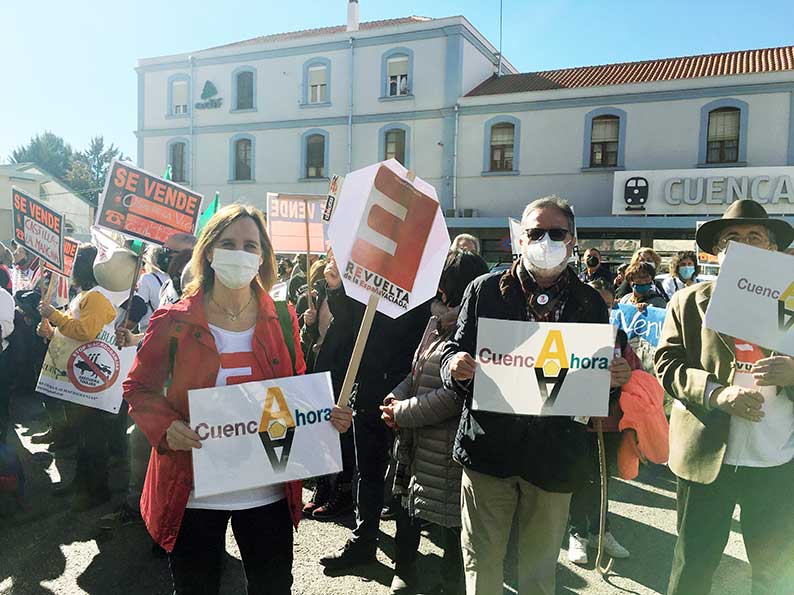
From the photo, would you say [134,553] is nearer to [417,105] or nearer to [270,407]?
[270,407]

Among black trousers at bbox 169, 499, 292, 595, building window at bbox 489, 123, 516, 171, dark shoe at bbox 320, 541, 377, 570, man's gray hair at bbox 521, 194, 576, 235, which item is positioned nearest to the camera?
black trousers at bbox 169, 499, 292, 595

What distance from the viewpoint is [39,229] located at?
206 inches

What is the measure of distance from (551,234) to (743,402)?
0.97 m

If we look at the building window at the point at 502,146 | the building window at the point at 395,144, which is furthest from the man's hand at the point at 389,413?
the building window at the point at 395,144

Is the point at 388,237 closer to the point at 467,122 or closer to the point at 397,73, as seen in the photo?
the point at 467,122

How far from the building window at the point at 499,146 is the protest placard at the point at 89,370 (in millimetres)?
18701

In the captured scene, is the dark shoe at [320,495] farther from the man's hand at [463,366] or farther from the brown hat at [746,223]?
the brown hat at [746,223]

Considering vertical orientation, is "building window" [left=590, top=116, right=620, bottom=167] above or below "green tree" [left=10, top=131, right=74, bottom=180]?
below

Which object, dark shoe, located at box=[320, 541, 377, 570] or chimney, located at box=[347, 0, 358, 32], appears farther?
chimney, located at box=[347, 0, 358, 32]

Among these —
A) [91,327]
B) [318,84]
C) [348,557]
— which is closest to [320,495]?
[348,557]

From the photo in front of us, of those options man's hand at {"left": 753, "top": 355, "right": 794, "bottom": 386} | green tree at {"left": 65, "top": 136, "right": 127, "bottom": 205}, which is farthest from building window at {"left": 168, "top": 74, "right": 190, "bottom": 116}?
green tree at {"left": 65, "top": 136, "right": 127, "bottom": 205}

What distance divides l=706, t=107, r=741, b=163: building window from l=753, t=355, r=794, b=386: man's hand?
19775 millimetres

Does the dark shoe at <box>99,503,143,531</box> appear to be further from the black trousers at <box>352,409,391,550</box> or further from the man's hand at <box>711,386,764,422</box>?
the man's hand at <box>711,386,764,422</box>

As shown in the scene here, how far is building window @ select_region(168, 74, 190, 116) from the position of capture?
26562mm
